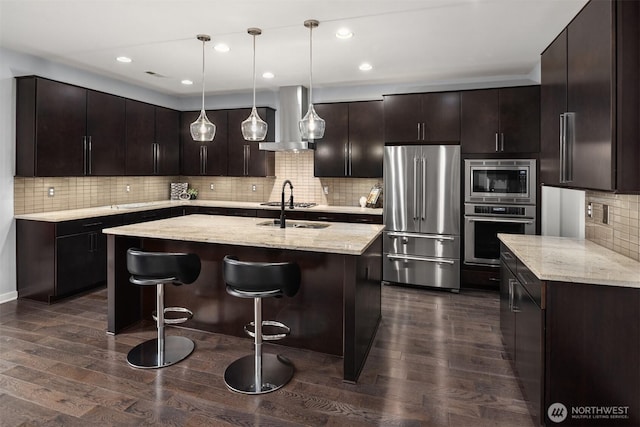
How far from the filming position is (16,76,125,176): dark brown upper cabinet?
422cm

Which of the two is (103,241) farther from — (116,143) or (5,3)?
(5,3)

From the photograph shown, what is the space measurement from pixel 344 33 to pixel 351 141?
2.06m

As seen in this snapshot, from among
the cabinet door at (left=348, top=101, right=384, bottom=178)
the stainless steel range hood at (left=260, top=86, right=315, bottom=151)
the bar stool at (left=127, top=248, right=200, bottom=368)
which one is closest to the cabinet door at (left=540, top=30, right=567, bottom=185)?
the cabinet door at (left=348, top=101, right=384, bottom=178)

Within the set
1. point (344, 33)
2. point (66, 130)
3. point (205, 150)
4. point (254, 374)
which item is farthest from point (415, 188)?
point (66, 130)

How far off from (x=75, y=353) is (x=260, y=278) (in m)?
1.74

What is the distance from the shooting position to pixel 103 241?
15.5ft

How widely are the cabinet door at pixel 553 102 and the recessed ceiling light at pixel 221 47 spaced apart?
9.70ft

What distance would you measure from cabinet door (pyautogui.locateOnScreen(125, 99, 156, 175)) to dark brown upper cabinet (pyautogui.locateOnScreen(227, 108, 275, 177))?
3.82 ft

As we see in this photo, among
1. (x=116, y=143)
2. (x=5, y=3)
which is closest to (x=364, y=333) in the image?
(x=5, y=3)

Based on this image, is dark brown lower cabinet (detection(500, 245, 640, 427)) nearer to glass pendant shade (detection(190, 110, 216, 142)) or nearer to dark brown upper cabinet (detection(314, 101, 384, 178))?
glass pendant shade (detection(190, 110, 216, 142))

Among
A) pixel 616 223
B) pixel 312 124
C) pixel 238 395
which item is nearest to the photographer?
pixel 238 395

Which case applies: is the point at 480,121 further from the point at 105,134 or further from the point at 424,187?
the point at 105,134

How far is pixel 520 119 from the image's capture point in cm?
464

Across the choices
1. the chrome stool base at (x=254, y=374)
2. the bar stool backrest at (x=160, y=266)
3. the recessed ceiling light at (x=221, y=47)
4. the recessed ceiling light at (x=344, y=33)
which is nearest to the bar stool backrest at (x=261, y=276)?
the bar stool backrest at (x=160, y=266)
